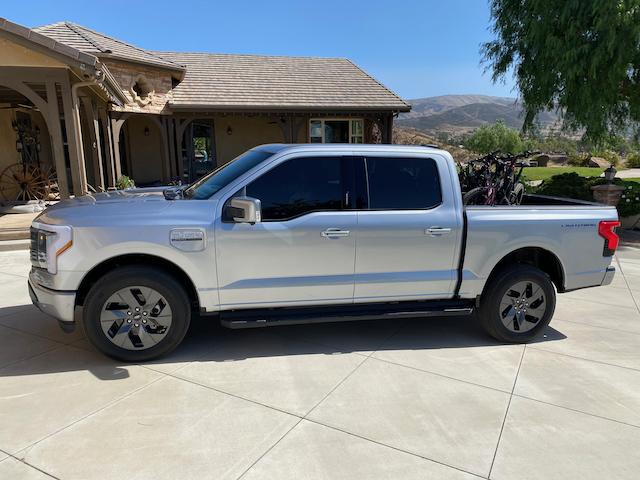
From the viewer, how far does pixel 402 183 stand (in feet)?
14.4

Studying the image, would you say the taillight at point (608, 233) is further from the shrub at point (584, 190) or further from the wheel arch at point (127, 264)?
the shrub at point (584, 190)

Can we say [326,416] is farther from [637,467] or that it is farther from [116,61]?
[116,61]

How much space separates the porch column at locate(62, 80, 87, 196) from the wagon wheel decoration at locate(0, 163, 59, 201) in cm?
346

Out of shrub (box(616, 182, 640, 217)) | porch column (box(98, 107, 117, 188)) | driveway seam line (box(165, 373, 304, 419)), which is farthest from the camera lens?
porch column (box(98, 107, 117, 188))

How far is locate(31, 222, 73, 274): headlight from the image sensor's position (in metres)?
3.74

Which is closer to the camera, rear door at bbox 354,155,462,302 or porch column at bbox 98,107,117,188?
rear door at bbox 354,155,462,302

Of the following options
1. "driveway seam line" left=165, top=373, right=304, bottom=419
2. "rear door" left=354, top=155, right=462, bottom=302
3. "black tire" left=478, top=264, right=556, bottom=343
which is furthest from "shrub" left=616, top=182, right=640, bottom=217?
"driveway seam line" left=165, top=373, right=304, bottom=419

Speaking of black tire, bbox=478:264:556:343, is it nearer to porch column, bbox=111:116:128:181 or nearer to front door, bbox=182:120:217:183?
porch column, bbox=111:116:128:181

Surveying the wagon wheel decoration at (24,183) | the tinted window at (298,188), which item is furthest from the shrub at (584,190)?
the wagon wheel decoration at (24,183)

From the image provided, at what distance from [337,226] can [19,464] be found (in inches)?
108

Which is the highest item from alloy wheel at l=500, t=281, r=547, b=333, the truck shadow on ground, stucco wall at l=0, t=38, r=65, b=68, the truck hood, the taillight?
stucco wall at l=0, t=38, r=65, b=68

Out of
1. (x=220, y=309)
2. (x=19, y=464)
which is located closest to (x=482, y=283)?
(x=220, y=309)

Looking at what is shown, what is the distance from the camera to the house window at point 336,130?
60.1 ft

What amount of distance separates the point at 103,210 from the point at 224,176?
1085 millimetres
